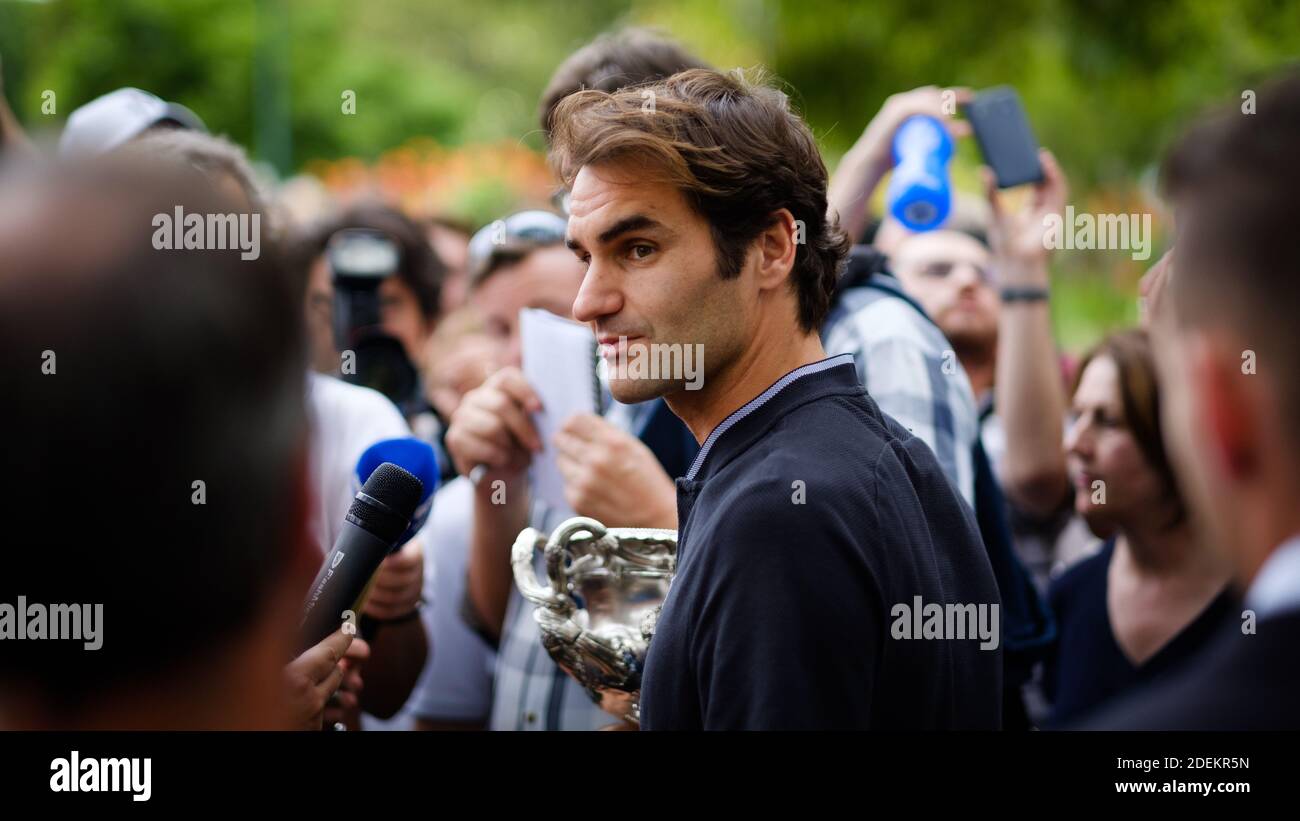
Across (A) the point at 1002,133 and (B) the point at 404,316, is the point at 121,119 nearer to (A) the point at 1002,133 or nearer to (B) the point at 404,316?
(B) the point at 404,316

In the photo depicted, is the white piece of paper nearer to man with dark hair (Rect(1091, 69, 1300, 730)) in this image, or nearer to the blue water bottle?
the blue water bottle

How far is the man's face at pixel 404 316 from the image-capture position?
427 centimetres

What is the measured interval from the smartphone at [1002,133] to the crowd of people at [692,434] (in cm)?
12

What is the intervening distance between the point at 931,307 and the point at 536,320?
5.55 feet

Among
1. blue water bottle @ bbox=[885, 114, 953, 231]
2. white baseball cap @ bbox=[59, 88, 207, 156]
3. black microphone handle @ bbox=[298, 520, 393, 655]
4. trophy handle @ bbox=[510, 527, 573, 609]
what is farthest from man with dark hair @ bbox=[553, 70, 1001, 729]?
white baseball cap @ bbox=[59, 88, 207, 156]

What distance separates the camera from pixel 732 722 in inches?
60.8

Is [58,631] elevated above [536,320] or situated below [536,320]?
below

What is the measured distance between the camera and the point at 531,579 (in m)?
2.26

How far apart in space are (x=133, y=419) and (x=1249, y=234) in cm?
100

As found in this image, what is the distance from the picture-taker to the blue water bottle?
9.27ft

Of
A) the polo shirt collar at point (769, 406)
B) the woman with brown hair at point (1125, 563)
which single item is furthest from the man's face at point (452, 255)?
the polo shirt collar at point (769, 406)

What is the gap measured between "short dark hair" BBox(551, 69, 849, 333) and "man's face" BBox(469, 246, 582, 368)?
54.6 inches
